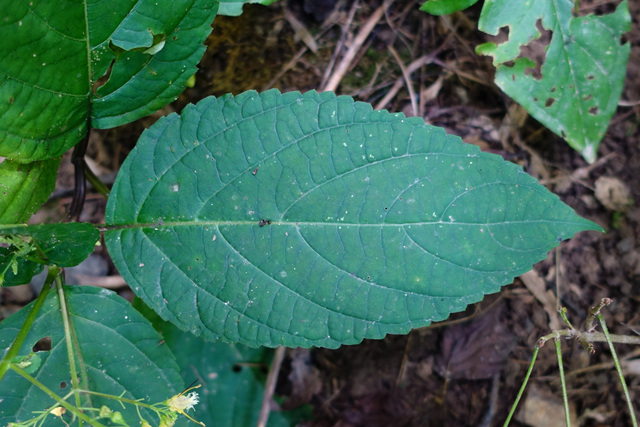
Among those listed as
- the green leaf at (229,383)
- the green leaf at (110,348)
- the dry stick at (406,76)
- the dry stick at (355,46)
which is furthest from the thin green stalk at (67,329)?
the dry stick at (406,76)

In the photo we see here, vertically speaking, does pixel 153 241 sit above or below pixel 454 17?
below

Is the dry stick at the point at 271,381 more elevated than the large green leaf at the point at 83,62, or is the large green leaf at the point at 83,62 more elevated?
the large green leaf at the point at 83,62

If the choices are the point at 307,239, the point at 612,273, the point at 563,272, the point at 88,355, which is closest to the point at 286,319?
the point at 307,239

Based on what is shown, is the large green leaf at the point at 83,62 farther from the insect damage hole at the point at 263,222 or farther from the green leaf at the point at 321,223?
the insect damage hole at the point at 263,222

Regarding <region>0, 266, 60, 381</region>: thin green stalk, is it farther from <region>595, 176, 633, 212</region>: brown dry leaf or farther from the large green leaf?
<region>595, 176, 633, 212</region>: brown dry leaf

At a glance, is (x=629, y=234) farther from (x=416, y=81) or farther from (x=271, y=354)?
(x=271, y=354)

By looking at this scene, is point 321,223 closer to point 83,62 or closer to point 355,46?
point 83,62

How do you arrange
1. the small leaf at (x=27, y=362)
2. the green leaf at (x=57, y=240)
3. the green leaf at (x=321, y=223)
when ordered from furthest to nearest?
the green leaf at (x=321, y=223) → the green leaf at (x=57, y=240) → the small leaf at (x=27, y=362)
